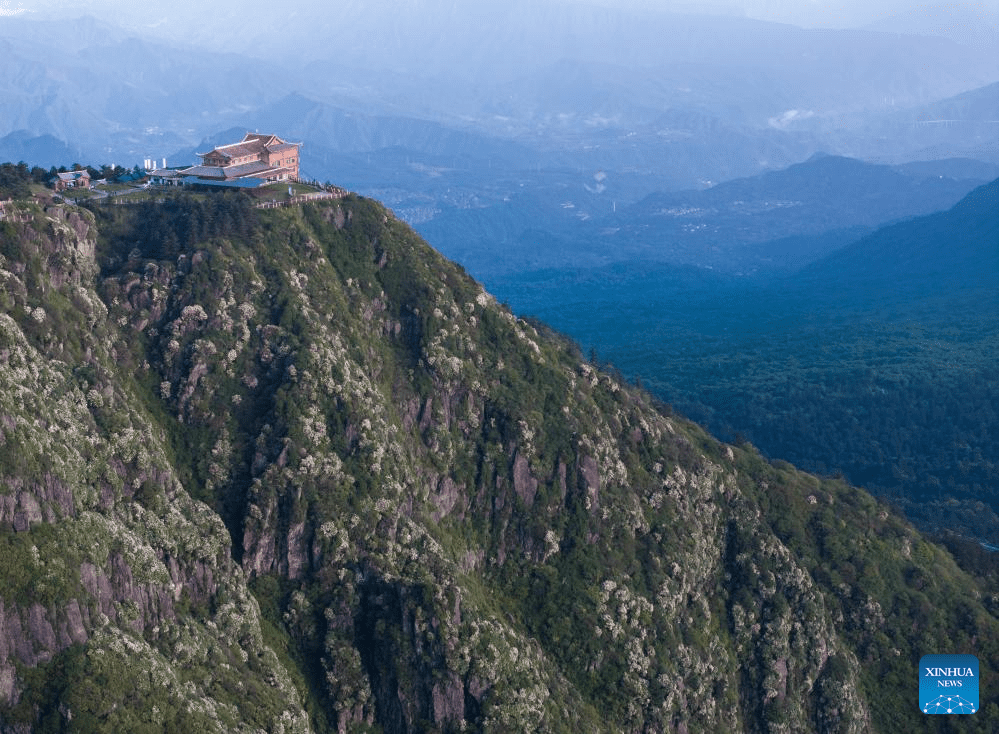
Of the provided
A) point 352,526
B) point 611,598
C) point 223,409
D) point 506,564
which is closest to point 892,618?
point 611,598

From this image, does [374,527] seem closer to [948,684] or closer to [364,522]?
[364,522]

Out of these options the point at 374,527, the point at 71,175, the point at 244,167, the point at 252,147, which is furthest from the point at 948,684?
the point at 71,175

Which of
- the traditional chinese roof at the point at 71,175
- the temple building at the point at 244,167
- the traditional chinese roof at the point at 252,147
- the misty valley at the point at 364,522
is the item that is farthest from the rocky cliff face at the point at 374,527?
the traditional chinese roof at the point at 252,147

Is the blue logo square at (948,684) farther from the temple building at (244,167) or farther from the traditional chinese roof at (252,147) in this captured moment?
the traditional chinese roof at (252,147)

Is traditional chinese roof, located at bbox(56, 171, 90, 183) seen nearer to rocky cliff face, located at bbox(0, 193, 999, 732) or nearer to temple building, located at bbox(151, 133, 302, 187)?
temple building, located at bbox(151, 133, 302, 187)

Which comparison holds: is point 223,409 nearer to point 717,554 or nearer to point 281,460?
point 281,460

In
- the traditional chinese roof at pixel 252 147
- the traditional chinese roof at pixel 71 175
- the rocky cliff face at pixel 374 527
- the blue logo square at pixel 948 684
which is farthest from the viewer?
the traditional chinese roof at pixel 252 147
